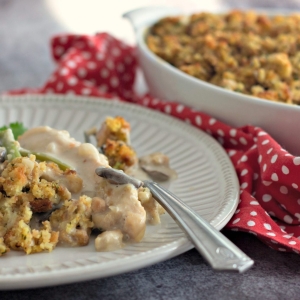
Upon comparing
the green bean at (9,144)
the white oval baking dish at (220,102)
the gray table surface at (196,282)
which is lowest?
the gray table surface at (196,282)

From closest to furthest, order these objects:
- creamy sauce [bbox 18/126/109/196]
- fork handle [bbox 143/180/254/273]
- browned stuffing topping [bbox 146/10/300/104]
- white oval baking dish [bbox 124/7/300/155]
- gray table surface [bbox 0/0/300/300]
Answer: fork handle [bbox 143/180/254/273] < gray table surface [bbox 0/0/300/300] < creamy sauce [bbox 18/126/109/196] < white oval baking dish [bbox 124/7/300/155] < browned stuffing topping [bbox 146/10/300/104]

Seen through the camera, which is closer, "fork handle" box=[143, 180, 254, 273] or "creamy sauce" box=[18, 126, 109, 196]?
"fork handle" box=[143, 180, 254, 273]

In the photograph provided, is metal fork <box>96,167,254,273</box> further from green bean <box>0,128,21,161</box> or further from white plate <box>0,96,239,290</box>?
green bean <box>0,128,21,161</box>

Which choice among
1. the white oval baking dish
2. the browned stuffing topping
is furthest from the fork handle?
the browned stuffing topping

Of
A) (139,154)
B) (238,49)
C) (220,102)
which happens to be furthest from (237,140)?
(238,49)

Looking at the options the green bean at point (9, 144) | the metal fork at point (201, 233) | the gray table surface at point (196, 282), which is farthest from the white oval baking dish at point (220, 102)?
the green bean at point (9, 144)

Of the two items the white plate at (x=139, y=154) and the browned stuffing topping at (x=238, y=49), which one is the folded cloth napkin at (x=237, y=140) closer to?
the white plate at (x=139, y=154)
